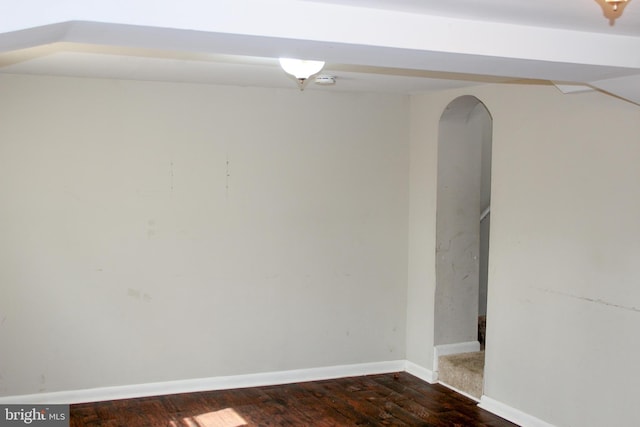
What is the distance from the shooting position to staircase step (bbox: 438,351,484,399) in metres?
4.75

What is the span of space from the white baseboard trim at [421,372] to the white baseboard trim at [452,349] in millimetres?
57

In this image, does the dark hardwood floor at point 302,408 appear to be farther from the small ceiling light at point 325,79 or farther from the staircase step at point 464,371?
the small ceiling light at point 325,79

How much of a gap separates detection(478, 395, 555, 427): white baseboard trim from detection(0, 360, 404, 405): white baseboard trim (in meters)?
0.97

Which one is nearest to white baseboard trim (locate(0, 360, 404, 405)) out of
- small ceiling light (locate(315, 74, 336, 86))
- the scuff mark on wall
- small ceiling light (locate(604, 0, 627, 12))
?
the scuff mark on wall

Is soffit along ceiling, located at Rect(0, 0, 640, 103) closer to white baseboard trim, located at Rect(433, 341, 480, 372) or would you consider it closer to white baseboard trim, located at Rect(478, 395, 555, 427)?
white baseboard trim, located at Rect(478, 395, 555, 427)

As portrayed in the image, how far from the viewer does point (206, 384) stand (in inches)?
192

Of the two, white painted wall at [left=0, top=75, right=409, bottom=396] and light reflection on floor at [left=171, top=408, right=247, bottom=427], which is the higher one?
white painted wall at [left=0, top=75, right=409, bottom=396]

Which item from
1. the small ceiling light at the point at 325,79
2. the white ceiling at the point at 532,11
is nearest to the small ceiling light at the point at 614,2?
the white ceiling at the point at 532,11

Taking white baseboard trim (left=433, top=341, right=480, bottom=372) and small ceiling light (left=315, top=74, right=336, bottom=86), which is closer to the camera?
small ceiling light (left=315, top=74, right=336, bottom=86)

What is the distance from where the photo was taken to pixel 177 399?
15.4 feet

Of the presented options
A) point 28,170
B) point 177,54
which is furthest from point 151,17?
point 28,170

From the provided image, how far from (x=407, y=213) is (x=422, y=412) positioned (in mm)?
1541

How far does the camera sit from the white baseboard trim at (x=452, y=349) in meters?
5.15

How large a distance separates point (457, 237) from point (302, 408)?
5.49ft
